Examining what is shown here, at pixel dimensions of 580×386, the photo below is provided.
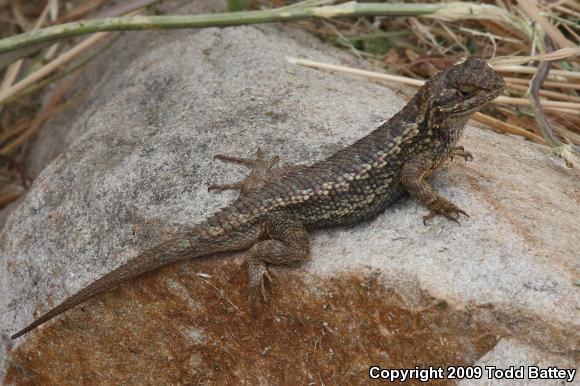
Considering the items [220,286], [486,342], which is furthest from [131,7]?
[486,342]

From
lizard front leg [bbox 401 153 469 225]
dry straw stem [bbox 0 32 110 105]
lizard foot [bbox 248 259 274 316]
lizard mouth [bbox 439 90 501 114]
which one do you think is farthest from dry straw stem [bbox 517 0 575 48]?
dry straw stem [bbox 0 32 110 105]

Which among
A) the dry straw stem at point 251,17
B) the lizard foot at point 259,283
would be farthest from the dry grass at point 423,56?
the lizard foot at point 259,283

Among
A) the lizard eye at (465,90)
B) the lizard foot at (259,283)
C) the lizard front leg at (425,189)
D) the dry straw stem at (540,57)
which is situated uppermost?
the lizard eye at (465,90)

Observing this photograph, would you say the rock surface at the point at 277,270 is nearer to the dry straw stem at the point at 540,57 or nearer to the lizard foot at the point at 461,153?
the lizard foot at the point at 461,153

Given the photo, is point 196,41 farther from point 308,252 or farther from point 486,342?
point 486,342

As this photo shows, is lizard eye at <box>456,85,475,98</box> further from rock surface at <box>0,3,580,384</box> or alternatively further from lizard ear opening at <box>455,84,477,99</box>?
rock surface at <box>0,3,580,384</box>
